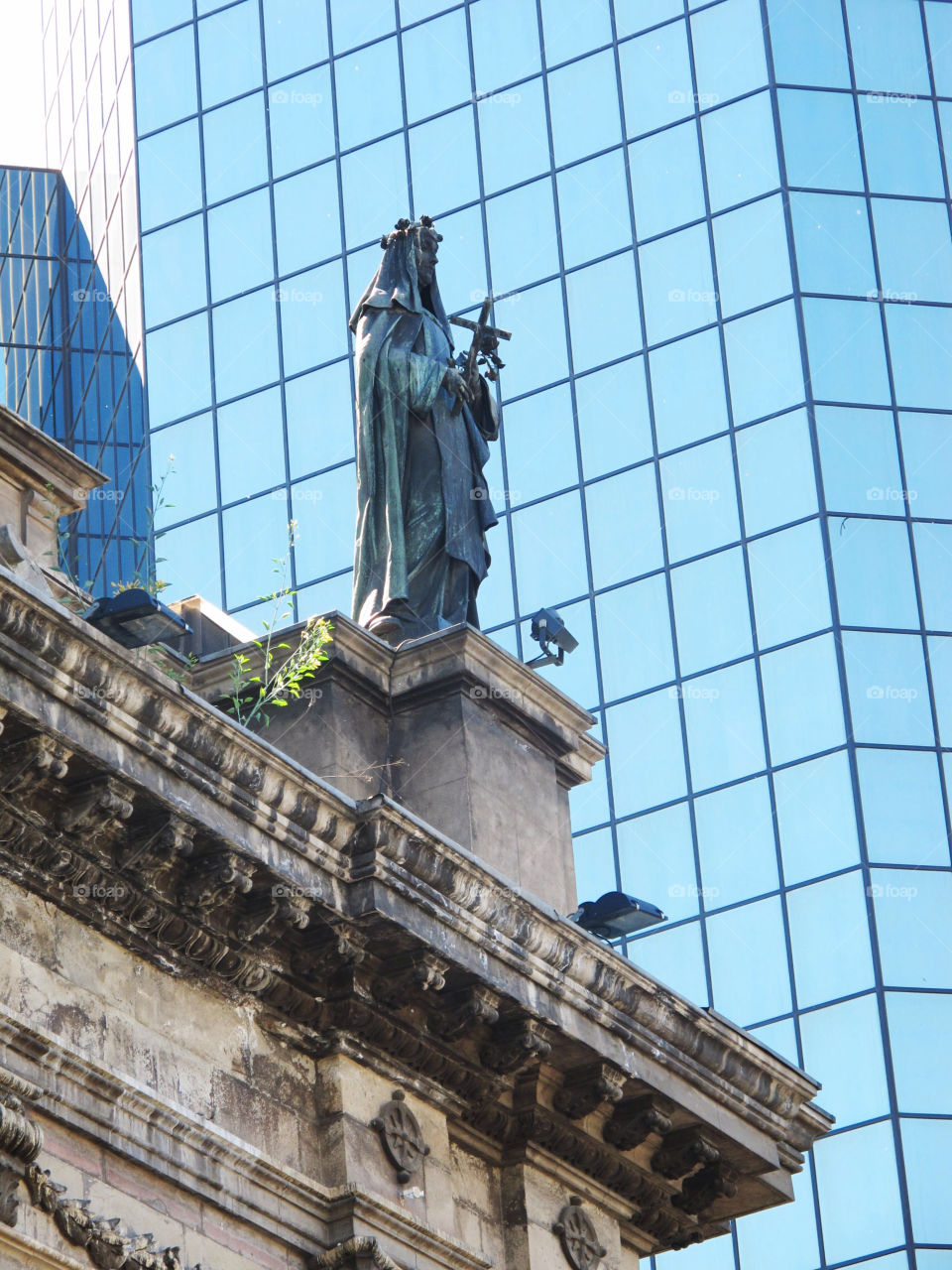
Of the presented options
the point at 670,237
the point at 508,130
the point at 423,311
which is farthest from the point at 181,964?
the point at 508,130

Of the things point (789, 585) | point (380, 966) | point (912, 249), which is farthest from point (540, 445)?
point (380, 966)

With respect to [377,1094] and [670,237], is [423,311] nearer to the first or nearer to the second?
[377,1094]

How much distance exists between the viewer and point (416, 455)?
1939 centimetres

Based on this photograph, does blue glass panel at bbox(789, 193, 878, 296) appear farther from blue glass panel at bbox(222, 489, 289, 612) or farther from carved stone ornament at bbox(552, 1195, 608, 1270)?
carved stone ornament at bbox(552, 1195, 608, 1270)

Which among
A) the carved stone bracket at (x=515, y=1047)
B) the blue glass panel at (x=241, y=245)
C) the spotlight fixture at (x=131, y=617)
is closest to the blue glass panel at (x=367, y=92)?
the blue glass panel at (x=241, y=245)

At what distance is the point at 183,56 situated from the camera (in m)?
60.7

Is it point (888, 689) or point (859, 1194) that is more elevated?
point (888, 689)

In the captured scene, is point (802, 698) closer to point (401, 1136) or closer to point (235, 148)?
point (235, 148)

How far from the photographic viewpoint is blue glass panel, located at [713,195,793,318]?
48625 millimetres

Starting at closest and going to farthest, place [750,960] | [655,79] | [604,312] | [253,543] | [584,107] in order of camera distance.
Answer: [750,960]
[604,312]
[655,79]
[584,107]
[253,543]

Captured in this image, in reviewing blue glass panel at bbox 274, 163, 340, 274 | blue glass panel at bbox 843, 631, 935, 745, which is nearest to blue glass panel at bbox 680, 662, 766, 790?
blue glass panel at bbox 843, 631, 935, 745

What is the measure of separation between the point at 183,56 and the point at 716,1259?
29.7m

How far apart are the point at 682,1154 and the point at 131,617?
15.5 ft

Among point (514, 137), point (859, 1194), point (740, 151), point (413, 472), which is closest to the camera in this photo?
point (413, 472)
